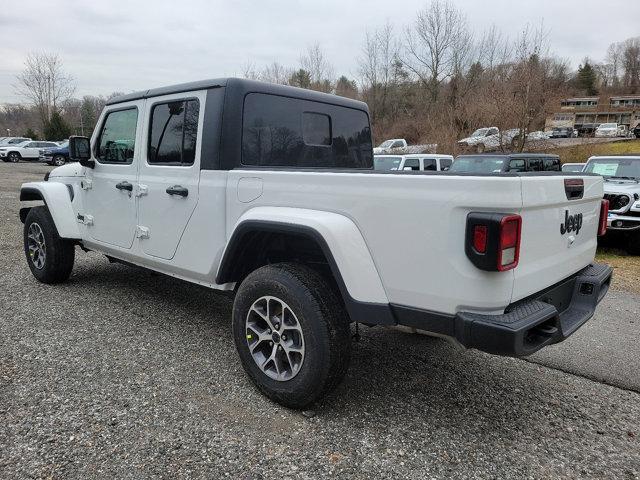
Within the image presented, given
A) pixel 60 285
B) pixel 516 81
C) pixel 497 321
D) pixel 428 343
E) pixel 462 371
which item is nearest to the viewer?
pixel 497 321

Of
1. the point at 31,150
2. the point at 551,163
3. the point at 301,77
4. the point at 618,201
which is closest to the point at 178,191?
the point at 618,201

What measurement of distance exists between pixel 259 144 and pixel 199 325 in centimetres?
185

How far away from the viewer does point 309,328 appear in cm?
272

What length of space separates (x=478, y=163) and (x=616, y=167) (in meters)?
2.88

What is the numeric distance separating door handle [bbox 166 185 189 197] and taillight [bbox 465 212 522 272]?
2.10m

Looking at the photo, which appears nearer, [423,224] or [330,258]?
[423,224]

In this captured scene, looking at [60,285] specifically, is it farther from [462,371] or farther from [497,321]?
[497,321]

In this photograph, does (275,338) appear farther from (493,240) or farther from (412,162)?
(412,162)

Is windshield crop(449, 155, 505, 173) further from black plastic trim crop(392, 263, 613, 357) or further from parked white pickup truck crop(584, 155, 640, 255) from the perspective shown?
black plastic trim crop(392, 263, 613, 357)

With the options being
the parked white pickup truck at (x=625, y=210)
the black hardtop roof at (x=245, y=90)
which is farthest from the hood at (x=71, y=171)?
the parked white pickup truck at (x=625, y=210)

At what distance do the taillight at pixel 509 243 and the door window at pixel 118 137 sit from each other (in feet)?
10.4

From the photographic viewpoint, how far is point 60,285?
546cm

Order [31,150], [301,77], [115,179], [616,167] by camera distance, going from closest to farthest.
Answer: [115,179] < [616,167] < [31,150] < [301,77]

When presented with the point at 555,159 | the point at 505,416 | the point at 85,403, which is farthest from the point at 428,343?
the point at 555,159
